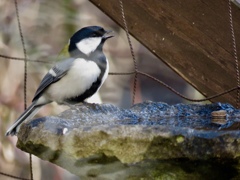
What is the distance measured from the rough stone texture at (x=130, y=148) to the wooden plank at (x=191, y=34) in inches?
37.3

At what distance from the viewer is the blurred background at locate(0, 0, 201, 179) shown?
368 cm

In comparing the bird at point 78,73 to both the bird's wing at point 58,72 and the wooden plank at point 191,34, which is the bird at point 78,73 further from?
the wooden plank at point 191,34

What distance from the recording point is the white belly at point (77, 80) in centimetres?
305

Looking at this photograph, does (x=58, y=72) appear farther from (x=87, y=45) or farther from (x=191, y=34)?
(x=191, y=34)

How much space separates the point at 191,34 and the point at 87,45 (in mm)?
687

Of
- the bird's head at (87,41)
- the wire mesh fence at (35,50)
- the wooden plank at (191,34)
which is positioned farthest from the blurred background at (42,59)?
the wooden plank at (191,34)

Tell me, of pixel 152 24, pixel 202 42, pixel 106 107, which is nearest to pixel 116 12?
pixel 152 24

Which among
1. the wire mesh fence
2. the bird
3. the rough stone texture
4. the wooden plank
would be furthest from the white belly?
the rough stone texture

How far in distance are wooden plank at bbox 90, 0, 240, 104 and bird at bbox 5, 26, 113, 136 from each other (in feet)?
1.51

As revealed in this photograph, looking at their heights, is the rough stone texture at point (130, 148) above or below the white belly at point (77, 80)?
above

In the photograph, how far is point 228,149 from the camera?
1.46m

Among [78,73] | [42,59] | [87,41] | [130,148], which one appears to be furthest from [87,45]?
[130,148]

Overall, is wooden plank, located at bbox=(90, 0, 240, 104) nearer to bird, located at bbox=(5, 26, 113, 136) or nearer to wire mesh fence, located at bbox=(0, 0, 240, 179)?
bird, located at bbox=(5, 26, 113, 136)

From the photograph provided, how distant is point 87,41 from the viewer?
10.3ft
